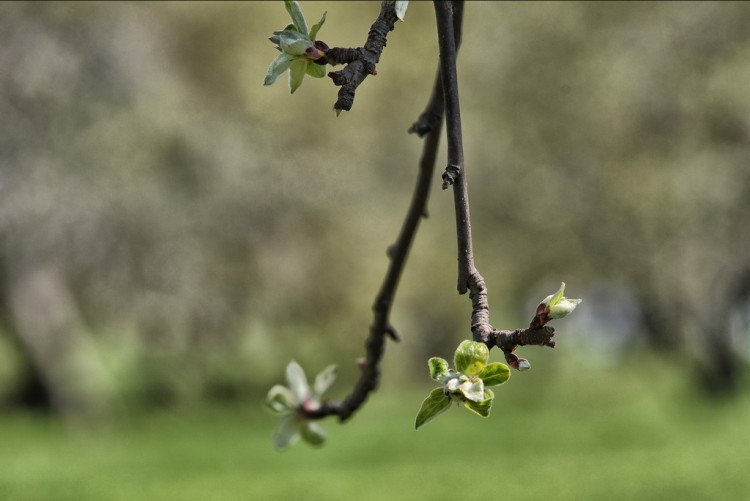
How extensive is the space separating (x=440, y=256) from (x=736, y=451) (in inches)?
114

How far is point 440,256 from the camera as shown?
7781 millimetres

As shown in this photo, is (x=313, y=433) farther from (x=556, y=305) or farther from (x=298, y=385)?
(x=556, y=305)

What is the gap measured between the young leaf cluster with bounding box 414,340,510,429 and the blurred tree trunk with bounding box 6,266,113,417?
712 cm

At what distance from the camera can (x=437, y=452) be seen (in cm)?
662

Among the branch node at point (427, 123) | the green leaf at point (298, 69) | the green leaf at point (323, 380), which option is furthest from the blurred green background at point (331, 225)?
the green leaf at point (298, 69)

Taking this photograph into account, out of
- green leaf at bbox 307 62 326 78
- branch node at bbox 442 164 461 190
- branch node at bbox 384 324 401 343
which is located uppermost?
branch node at bbox 384 324 401 343

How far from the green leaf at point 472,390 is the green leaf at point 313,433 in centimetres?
43

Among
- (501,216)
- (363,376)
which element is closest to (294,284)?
(501,216)

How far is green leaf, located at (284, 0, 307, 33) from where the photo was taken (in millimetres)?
572

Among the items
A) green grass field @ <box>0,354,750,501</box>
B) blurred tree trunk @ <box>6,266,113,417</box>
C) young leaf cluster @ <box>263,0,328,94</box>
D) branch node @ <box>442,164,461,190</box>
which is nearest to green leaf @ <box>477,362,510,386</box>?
branch node @ <box>442,164,461,190</box>

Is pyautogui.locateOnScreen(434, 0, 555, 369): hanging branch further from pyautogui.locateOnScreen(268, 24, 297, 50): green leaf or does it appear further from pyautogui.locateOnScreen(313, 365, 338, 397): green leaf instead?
pyautogui.locateOnScreen(313, 365, 338, 397): green leaf

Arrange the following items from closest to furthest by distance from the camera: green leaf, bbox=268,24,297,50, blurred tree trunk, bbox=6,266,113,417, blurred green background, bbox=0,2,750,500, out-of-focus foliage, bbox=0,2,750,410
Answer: green leaf, bbox=268,24,297,50, blurred green background, bbox=0,2,750,500, out-of-focus foliage, bbox=0,2,750,410, blurred tree trunk, bbox=6,266,113,417

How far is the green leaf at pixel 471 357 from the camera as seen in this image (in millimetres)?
479

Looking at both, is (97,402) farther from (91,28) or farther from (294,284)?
(91,28)
